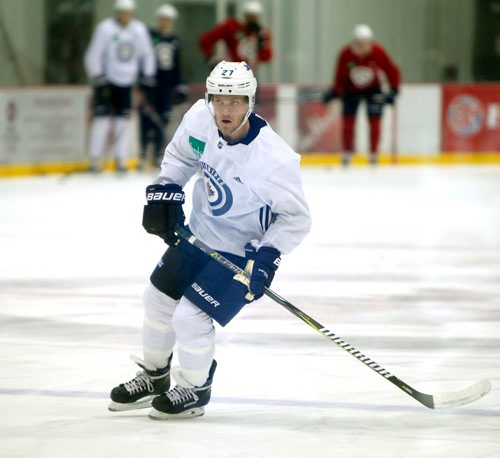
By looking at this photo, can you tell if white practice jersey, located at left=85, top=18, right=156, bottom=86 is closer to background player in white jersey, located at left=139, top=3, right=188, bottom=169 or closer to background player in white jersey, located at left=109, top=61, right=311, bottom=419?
background player in white jersey, located at left=139, top=3, right=188, bottom=169

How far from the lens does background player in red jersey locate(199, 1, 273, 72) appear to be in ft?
45.1

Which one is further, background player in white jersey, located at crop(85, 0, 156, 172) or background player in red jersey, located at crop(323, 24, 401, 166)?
background player in red jersey, located at crop(323, 24, 401, 166)

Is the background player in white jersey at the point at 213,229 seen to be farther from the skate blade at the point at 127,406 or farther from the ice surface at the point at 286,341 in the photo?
the ice surface at the point at 286,341

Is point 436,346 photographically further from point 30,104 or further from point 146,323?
point 30,104

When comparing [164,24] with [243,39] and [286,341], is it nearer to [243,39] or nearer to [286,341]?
[243,39]

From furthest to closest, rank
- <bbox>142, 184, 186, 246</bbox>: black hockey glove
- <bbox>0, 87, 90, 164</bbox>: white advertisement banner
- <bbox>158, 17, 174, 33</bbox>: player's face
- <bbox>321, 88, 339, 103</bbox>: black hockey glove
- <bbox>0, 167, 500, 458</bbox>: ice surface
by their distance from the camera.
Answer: <bbox>321, 88, 339, 103</bbox>: black hockey glove, <bbox>158, 17, 174, 33</bbox>: player's face, <bbox>0, 87, 90, 164</bbox>: white advertisement banner, <bbox>142, 184, 186, 246</bbox>: black hockey glove, <bbox>0, 167, 500, 458</bbox>: ice surface

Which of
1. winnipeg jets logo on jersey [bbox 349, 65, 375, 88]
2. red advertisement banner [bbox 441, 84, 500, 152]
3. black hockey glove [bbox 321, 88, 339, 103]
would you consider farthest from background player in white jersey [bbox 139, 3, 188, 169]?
red advertisement banner [bbox 441, 84, 500, 152]

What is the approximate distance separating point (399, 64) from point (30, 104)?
5.21 meters

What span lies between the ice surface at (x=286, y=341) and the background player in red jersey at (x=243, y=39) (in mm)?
4336

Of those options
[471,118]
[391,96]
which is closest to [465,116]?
[471,118]

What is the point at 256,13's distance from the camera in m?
13.8

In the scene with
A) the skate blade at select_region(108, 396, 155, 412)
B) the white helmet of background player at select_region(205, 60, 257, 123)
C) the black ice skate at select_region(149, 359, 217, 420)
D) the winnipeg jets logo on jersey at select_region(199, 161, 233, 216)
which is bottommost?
the skate blade at select_region(108, 396, 155, 412)

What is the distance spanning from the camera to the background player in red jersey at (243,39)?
13734mm

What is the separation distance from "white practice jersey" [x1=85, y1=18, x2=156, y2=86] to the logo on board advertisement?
149 inches
